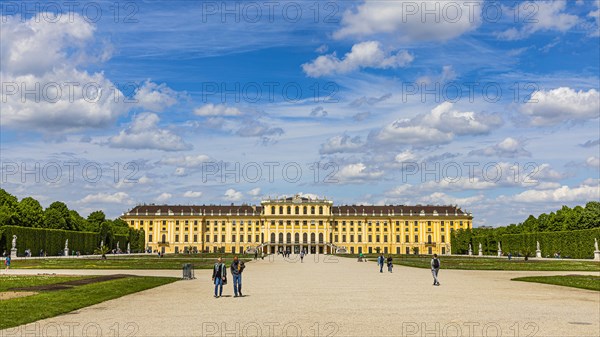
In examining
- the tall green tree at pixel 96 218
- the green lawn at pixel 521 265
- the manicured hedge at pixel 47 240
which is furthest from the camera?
the tall green tree at pixel 96 218

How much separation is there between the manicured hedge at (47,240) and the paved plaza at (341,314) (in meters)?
45.3

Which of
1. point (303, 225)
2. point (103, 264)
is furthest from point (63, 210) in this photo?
point (303, 225)

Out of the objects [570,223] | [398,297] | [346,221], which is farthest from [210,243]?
[398,297]

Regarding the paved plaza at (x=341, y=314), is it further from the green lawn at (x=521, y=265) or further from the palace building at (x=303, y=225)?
the palace building at (x=303, y=225)

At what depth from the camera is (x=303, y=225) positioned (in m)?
139

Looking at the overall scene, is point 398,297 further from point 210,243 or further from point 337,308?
point 210,243

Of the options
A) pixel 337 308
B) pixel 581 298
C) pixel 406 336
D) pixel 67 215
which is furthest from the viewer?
pixel 67 215

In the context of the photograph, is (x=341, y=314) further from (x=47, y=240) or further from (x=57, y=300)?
(x=47, y=240)

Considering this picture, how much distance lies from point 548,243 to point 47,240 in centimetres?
5804

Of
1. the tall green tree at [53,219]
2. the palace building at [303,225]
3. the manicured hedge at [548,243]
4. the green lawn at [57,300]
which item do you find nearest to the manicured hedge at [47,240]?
the tall green tree at [53,219]

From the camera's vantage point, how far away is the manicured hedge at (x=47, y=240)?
195 feet

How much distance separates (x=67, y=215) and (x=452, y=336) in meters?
81.1

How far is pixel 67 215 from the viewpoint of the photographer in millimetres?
84438

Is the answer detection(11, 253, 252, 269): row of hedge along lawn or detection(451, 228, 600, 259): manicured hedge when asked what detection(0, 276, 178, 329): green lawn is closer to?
detection(11, 253, 252, 269): row of hedge along lawn
